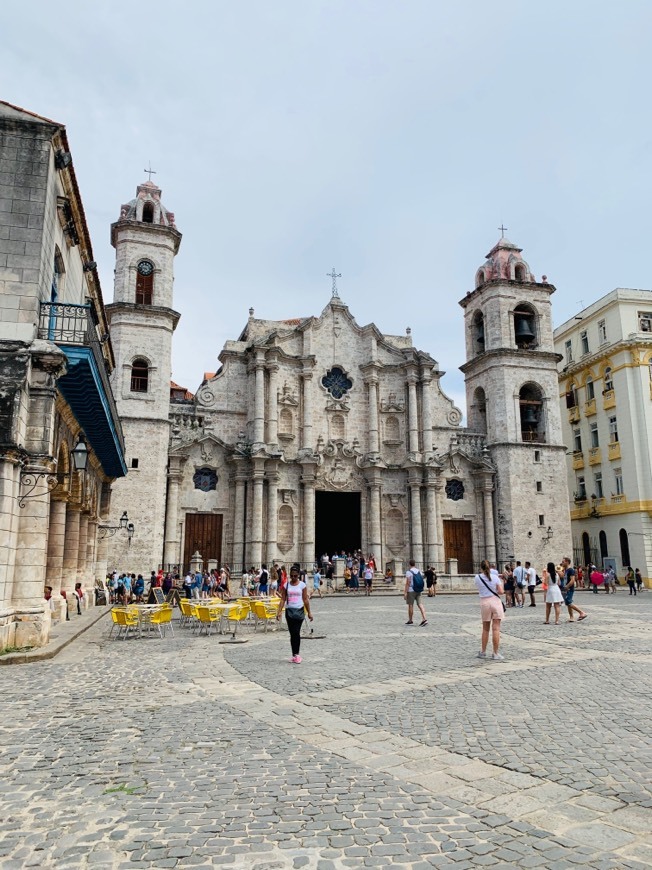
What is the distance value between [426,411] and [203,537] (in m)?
13.9

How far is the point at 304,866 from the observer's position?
11.9ft

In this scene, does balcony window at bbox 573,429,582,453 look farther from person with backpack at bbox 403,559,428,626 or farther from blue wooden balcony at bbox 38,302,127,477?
blue wooden balcony at bbox 38,302,127,477

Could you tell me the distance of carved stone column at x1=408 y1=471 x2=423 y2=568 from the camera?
33.7 meters

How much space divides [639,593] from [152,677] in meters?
27.8

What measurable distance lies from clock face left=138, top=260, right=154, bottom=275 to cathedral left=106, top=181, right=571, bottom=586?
0.10 metres

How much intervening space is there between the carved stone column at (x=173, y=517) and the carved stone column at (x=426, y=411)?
1305 cm

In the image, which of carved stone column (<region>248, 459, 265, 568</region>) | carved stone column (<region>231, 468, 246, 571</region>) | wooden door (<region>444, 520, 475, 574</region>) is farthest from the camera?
wooden door (<region>444, 520, 475, 574</region>)

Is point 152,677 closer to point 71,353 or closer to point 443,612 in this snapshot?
point 71,353

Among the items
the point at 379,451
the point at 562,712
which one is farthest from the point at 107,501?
the point at 562,712

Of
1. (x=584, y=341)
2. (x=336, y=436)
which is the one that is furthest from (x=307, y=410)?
(x=584, y=341)

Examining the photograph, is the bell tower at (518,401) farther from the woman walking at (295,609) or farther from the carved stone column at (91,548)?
the woman walking at (295,609)

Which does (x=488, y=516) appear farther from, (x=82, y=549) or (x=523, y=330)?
(x=82, y=549)

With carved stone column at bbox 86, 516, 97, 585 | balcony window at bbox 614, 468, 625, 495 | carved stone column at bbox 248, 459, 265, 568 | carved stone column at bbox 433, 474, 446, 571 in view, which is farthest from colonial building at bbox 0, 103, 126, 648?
balcony window at bbox 614, 468, 625, 495

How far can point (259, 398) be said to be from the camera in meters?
33.1
